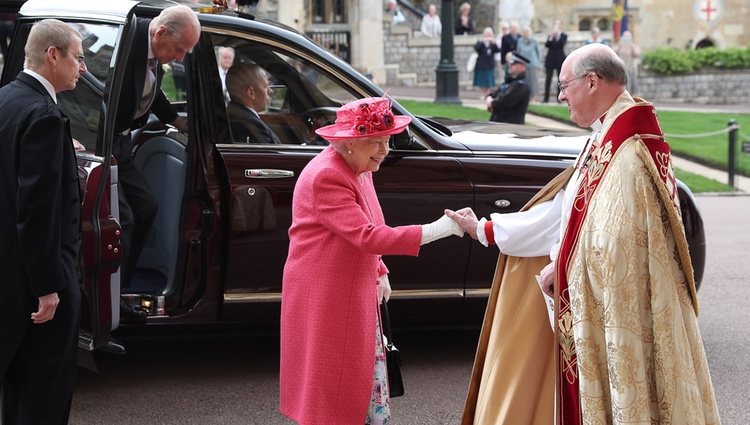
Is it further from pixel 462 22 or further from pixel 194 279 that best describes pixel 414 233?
pixel 462 22

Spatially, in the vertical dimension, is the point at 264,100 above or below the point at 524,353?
above

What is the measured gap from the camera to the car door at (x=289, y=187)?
5992 mm

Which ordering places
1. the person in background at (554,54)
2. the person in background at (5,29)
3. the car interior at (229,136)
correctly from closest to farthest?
the car interior at (229,136), the person in background at (5,29), the person in background at (554,54)

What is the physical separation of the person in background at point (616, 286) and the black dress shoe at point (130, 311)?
2249mm

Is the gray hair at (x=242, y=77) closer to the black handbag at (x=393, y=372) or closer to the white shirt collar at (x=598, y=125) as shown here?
the black handbag at (x=393, y=372)

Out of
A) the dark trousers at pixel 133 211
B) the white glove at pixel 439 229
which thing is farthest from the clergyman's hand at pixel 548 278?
the dark trousers at pixel 133 211

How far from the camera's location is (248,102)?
20.7 ft

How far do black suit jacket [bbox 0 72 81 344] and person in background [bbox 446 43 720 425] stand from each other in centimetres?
182

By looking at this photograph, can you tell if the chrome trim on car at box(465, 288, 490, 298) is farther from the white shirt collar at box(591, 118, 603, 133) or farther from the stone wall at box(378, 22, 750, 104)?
the stone wall at box(378, 22, 750, 104)

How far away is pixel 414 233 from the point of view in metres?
4.54

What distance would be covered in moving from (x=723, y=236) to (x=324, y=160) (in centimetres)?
775

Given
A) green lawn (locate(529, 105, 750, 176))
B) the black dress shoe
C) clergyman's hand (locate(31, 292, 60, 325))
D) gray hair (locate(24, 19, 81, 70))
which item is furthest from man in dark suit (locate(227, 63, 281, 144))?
green lawn (locate(529, 105, 750, 176))

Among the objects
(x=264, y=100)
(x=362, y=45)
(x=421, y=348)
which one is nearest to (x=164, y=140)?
(x=264, y=100)

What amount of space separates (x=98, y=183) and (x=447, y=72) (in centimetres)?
1980
